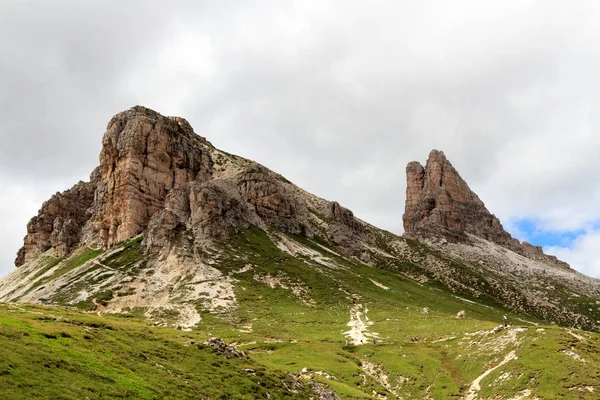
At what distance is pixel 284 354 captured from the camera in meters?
78.4

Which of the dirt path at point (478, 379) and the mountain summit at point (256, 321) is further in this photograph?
the dirt path at point (478, 379)

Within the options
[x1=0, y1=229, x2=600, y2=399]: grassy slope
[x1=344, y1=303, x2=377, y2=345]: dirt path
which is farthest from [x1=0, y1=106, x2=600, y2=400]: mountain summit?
[x1=344, y1=303, x2=377, y2=345]: dirt path

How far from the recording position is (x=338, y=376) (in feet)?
215

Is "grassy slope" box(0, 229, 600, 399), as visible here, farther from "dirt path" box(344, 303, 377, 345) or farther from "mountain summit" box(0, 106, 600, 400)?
"dirt path" box(344, 303, 377, 345)

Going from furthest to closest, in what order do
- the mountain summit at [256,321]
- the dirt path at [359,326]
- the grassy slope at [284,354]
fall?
1. the dirt path at [359,326]
2. the mountain summit at [256,321]
3. the grassy slope at [284,354]

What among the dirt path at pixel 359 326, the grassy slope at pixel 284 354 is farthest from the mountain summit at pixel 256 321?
the dirt path at pixel 359 326

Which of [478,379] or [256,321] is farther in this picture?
[256,321]

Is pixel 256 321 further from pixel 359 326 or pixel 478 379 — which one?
pixel 478 379

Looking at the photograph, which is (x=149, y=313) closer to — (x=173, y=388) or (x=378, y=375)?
(x=378, y=375)

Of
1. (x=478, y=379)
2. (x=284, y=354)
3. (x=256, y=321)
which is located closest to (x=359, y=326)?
(x=256, y=321)

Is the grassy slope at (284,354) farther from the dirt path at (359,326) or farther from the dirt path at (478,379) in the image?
the dirt path at (359,326)

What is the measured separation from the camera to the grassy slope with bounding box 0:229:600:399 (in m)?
35.8

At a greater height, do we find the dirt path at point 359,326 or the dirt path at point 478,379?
the dirt path at point 359,326

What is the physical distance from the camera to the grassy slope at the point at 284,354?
35.8 m
